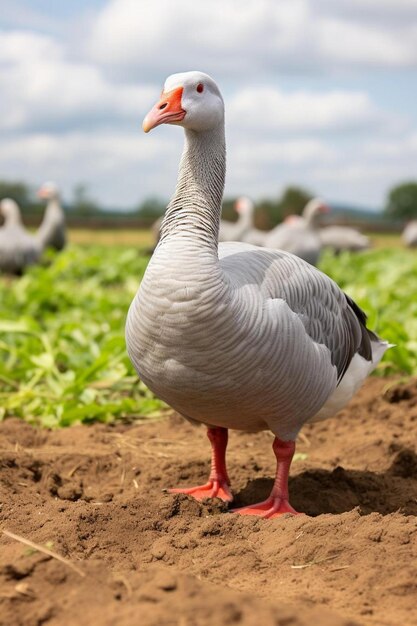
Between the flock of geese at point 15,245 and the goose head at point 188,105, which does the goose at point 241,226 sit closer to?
the flock of geese at point 15,245

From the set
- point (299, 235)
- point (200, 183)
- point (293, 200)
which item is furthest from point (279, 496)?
point (293, 200)

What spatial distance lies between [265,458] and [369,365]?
41.9 inches

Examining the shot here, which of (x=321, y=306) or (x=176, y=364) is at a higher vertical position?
(x=321, y=306)

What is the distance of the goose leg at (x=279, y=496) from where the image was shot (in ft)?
15.9

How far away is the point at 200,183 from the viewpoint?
4.63 metres

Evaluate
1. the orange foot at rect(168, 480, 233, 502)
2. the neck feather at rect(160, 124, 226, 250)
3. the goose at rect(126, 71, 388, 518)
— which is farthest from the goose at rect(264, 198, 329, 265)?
A: the neck feather at rect(160, 124, 226, 250)

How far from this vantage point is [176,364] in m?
4.30

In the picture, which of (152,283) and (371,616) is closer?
(371,616)

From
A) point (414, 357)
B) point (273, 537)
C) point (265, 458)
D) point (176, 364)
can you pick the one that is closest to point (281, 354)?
point (176, 364)

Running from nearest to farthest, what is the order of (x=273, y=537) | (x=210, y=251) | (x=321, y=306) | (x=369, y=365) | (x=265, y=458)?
(x=273, y=537) → (x=210, y=251) → (x=321, y=306) → (x=369, y=365) → (x=265, y=458)

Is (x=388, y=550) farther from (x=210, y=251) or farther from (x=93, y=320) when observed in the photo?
(x=93, y=320)

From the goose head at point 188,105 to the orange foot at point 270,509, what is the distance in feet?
6.92

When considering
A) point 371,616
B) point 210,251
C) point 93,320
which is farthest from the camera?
point 93,320

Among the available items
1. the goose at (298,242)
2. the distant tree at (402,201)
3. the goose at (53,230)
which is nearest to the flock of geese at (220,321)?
the goose at (298,242)
